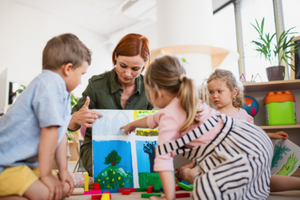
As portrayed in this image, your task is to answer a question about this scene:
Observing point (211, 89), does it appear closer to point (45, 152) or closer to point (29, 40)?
point (45, 152)

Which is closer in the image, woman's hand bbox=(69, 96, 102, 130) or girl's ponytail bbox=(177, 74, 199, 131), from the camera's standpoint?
girl's ponytail bbox=(177, 74, 199, 131)

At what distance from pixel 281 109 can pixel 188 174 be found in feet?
3.10

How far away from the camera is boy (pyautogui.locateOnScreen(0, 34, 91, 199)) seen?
762 mm

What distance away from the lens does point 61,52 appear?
0.87 m

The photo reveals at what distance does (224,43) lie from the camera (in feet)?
13.4

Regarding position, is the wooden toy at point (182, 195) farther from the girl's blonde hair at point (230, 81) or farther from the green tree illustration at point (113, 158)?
the girl's blonde hair at point (230, 81)

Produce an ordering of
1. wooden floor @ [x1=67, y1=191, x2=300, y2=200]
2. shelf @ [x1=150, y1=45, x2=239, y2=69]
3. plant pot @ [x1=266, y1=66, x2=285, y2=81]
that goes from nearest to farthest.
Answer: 1. wooden floor @ [x1=67, y1=191, x2=300, y2=200]
2. plant pot @ [x1=266, y1=66, x2=285, y2=81]
3. shelf @ [x1=150, y1=45, x2=239, y2=69]

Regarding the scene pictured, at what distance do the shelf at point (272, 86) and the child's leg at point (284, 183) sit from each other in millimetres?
853

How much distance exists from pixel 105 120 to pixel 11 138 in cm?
56

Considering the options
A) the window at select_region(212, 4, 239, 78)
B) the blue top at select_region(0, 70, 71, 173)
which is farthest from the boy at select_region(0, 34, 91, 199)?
the window at select_region(212, 4, 239, 78)

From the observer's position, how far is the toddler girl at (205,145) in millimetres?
785

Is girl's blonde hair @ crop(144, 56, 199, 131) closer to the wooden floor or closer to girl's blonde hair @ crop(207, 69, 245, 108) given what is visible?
the wooden floor

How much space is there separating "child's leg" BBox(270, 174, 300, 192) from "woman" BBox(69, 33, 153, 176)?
2.76ft

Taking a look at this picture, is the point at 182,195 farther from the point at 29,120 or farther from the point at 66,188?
the point at 29,120
